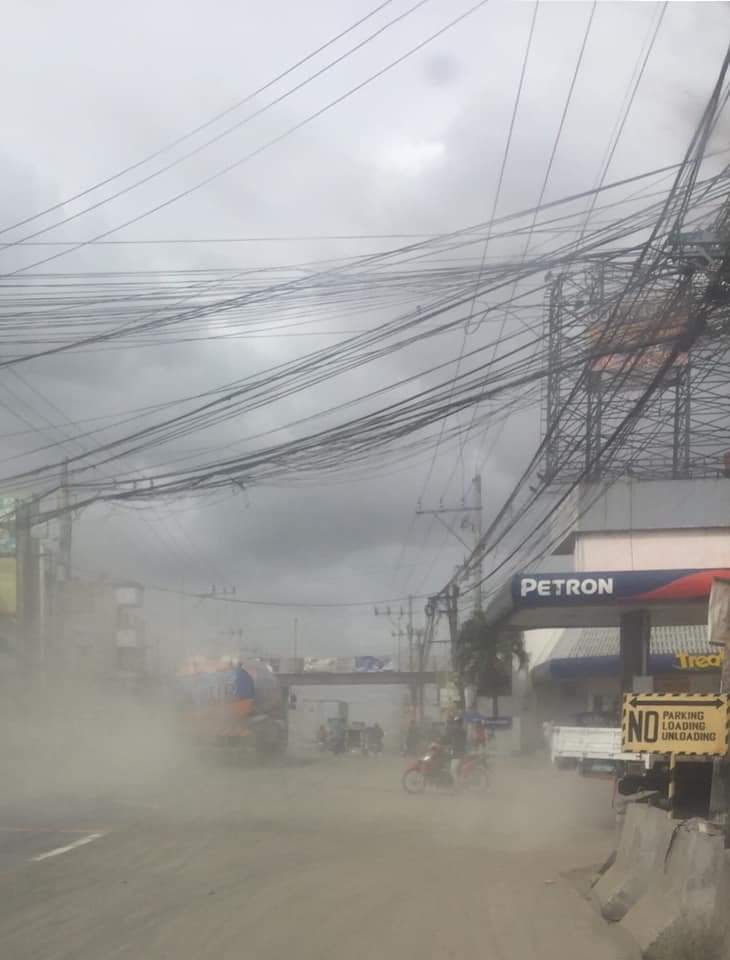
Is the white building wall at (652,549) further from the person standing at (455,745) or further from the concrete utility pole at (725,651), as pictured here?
the concrete utility pole at (725,651)

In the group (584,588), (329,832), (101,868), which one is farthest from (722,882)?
(584,588)

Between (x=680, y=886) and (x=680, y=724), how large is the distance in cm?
193

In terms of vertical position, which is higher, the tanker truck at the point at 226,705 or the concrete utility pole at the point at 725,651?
the concrete utility pole at the point at 725,651

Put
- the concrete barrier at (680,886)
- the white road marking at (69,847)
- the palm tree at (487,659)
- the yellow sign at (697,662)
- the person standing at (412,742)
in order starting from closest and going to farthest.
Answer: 1. the concrete barrier at (680,886)
2. the white road marking at (69,847)
3. the yellow sign at (697,662)
4. the palm tree at (487,659)
5. the person standing at (412,742)

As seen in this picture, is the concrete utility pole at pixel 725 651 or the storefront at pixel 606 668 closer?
the concrete utility pole at pixel 725 651

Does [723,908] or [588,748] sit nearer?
[723,908]

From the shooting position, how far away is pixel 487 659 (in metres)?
54.2

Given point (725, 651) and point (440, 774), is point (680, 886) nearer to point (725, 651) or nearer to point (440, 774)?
point (725, 651)

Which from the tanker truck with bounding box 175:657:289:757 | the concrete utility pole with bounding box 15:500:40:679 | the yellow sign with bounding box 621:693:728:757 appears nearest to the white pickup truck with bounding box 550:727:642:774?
the yellow sign with bounding box 621:693:728:757

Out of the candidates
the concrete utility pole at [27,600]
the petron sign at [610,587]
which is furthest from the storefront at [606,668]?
the concrete utility pole at [27,600]

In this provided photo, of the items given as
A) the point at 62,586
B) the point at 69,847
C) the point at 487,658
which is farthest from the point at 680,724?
the point at 487,658

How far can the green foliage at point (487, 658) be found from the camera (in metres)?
54.1

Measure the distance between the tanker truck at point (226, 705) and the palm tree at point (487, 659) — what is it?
14262 mm

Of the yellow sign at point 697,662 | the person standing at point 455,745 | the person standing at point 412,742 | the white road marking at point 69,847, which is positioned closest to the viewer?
the white road marking at point 69,847
